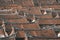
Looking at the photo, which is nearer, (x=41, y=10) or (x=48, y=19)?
(x=48, y=19)

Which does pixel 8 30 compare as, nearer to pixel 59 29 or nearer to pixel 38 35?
pixel 38 35

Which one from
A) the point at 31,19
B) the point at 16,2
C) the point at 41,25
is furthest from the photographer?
the point at 16,2

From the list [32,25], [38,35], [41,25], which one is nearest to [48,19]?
[41,25]

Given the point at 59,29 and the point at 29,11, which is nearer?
the point at 59,29

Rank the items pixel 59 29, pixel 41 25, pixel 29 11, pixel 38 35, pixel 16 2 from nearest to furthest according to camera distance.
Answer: pixel 38 35
pixel 59 29
pixel 41 25
pixel 29 11
pixel 16 2

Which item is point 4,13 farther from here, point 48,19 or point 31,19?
point 48,19

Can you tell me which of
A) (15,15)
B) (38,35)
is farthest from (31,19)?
(38,35)

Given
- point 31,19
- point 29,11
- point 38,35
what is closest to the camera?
point 38,35

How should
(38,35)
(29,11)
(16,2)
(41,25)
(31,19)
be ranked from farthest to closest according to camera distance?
(16,2) < (29,11) < (31,19) < (41,25) < (38,35)
